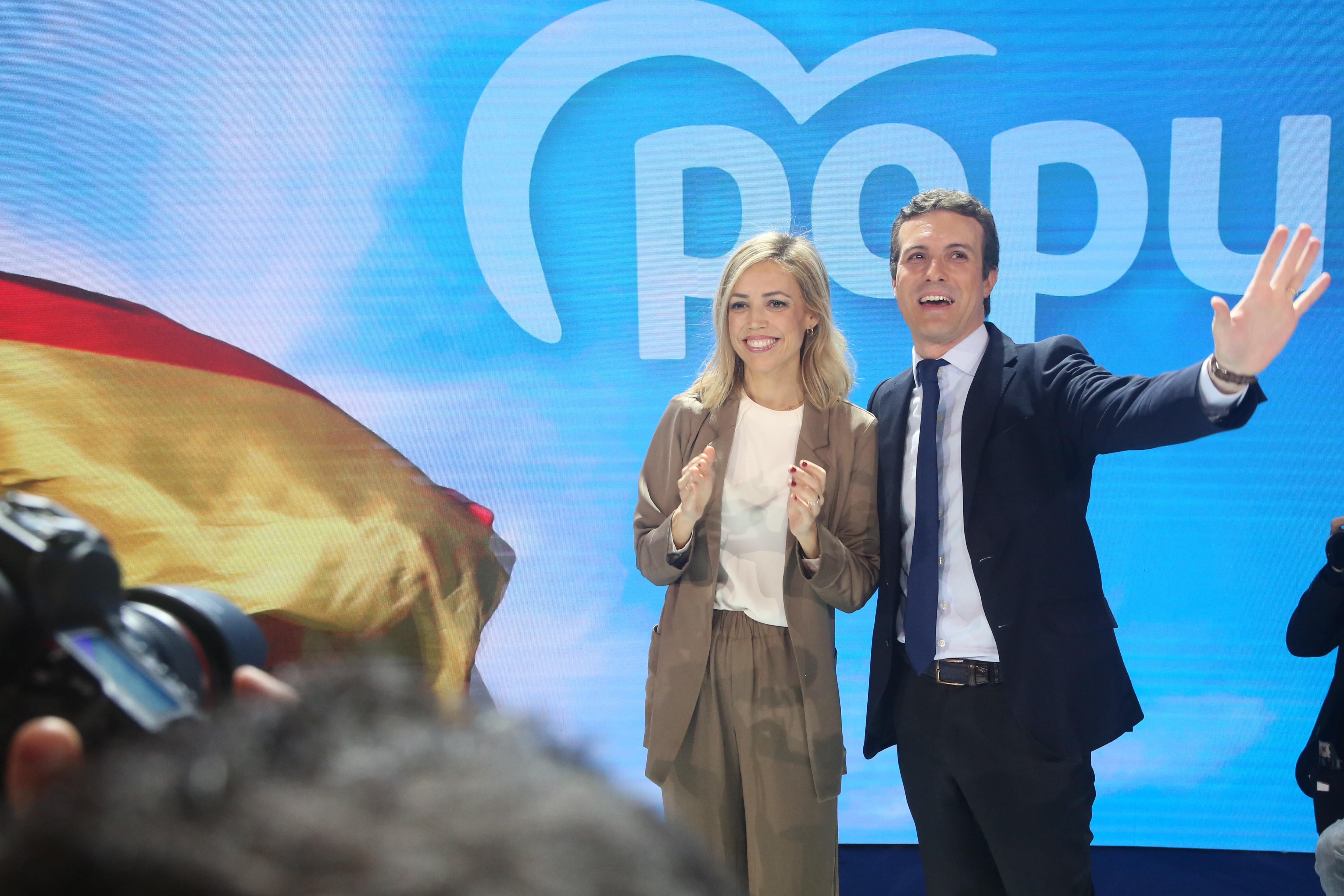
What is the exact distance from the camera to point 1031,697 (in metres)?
1.71

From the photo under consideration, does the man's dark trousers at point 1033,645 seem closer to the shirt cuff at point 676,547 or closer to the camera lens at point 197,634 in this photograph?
the shirt cuff at point 676,547

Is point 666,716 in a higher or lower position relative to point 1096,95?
lower

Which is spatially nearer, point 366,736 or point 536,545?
point 366,736

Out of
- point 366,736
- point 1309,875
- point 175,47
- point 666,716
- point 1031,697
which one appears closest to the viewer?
point 366,736

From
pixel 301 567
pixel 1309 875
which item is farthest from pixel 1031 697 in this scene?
pixel 301 567

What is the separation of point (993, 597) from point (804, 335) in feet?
2.49

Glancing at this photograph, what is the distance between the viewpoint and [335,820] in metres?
0.27

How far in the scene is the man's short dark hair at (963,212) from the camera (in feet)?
6.28

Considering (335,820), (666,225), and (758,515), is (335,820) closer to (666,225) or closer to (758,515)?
(758,515)

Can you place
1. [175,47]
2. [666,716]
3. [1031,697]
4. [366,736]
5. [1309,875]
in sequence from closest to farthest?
[366,736]
[1031,697]
[666,716]
[1309,875]
[175,47]

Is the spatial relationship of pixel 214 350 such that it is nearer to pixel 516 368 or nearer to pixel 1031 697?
pixel 516 368

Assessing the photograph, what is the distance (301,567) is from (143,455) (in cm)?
65

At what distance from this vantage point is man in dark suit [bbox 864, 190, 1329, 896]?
1708mm

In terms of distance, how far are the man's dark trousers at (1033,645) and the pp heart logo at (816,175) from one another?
112cm
